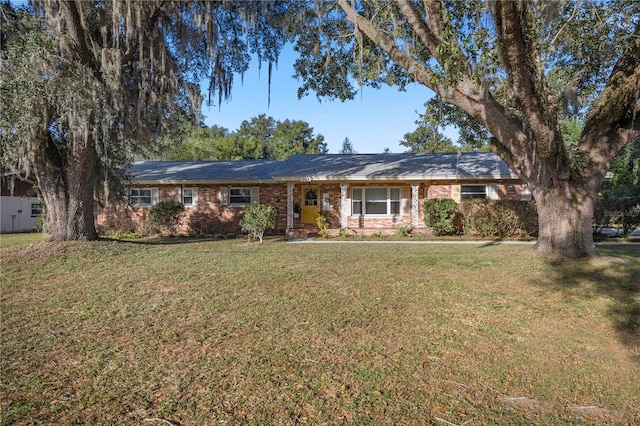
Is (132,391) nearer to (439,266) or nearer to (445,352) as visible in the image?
(445,352)

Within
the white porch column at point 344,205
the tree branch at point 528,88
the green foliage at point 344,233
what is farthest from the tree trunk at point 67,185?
the tree branch at point 528,88

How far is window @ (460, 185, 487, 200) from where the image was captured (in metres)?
15.5

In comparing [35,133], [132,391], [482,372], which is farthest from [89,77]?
[482,372]

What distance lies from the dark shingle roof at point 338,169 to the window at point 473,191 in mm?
653

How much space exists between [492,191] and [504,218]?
201cm

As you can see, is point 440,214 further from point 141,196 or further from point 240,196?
point 141,196

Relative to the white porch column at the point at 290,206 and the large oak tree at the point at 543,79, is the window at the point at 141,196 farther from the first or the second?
the large oak tree at the point at 543,79

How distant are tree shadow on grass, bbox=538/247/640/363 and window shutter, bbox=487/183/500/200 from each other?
722 centimetres

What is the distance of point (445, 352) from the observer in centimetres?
418

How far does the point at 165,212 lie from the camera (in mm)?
15773

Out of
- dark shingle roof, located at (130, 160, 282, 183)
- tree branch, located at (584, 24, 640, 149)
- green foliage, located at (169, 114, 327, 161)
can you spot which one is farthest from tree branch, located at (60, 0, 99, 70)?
green foliage, located at (169, 114, 327, 161)

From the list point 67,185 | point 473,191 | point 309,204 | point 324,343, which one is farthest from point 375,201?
point 324,343

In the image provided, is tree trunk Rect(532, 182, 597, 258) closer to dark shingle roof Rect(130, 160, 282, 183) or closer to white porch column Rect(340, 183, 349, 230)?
white porch column Rect(340, 183, 349, 230)

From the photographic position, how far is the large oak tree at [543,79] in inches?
254
